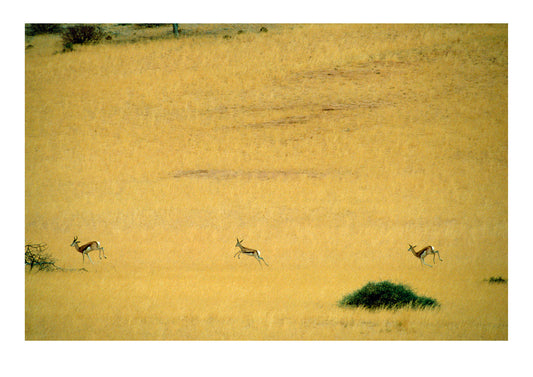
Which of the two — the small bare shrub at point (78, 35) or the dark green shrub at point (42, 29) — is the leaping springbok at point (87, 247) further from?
the small bare shrub at point (78, 35)

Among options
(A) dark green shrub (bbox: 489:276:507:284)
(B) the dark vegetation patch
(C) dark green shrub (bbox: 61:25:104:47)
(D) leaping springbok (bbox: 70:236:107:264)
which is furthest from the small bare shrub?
(A) dark green shrub (bbox: 489:276:507:284)

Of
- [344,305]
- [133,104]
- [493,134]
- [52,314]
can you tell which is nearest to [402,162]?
[493,134]

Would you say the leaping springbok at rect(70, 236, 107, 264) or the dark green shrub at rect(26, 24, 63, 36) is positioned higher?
the dark green shrub at rect(26, 24, 63, 36)

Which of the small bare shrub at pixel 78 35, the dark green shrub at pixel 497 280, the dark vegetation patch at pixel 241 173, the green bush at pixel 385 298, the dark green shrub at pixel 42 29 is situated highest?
the small bare shrub at pixel 78 35

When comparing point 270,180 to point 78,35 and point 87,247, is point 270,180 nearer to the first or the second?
point 87,247

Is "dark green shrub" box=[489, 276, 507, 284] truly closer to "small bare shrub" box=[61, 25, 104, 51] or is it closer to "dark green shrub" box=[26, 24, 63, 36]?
"dark green shrub" box=[26, 24, 63, 36]

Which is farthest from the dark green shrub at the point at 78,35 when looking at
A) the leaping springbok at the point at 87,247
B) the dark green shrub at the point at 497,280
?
the dark green shrub at the point at 497,280
